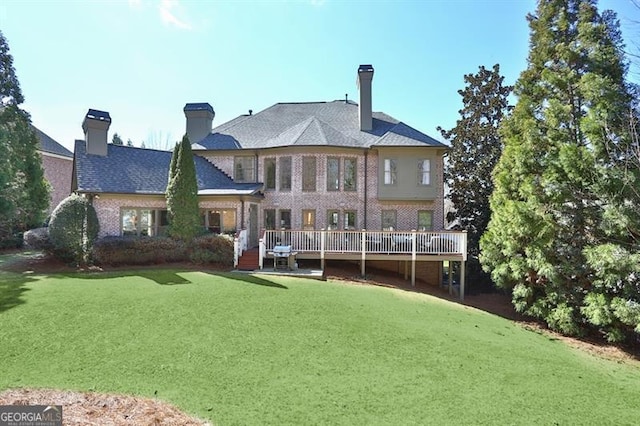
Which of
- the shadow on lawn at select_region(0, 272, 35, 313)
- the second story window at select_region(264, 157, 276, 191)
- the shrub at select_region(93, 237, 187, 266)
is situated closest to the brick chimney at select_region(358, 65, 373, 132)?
the second story window at select_region(264, 157, 276, 191)

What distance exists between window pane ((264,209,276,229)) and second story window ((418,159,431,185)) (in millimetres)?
8868

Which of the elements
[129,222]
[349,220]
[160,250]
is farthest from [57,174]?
[349,220]

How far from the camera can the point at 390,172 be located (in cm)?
1983

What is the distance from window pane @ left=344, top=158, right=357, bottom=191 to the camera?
20.2 m

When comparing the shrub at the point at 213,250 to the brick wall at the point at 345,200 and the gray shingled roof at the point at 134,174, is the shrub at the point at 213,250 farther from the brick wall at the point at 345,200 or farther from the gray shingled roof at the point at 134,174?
the brick wall at the point at 345,200

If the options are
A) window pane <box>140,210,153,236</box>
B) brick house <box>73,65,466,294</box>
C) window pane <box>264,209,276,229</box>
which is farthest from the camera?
window pane <box>264,209,276,229</box>

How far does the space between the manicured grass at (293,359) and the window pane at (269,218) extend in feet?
28.9

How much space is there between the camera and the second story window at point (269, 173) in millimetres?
20594

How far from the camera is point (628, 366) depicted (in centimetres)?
999

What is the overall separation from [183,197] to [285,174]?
19.8 ft

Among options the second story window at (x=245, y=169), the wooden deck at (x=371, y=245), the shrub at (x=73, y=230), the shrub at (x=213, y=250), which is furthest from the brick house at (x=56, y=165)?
the wooden deck at (x=371, y=245)

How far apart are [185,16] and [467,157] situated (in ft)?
59.2

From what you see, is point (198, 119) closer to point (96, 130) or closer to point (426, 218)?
point (96, 130)

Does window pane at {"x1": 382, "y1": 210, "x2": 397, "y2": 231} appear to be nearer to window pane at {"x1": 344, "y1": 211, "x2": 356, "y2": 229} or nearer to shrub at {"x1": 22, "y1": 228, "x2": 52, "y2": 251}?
window pane at {"x1": 344, "y1": 211, "x2": 356, "y2": 229}
